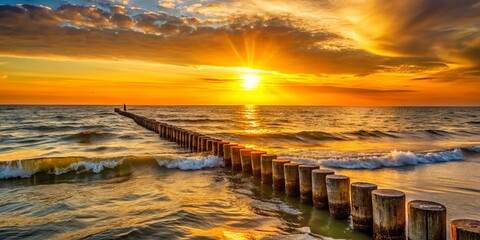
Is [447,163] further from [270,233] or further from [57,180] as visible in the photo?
[57,180]

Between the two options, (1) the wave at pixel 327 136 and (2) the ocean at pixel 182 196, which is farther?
(1) the wave at pixel 327 136

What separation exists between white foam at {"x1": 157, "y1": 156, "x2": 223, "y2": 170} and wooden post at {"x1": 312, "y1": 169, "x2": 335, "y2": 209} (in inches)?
250

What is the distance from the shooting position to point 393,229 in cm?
522

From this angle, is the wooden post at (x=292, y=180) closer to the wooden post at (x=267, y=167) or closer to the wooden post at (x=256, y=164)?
the wooden post at (x=267, y=167)

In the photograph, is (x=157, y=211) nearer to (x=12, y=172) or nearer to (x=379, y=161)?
(x=12, y=172)

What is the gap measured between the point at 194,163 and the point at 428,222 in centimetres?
955

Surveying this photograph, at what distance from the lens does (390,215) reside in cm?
521

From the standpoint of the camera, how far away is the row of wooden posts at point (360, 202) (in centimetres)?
455

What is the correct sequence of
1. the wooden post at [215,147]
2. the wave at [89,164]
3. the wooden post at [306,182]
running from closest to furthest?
the wooden post at [306,182], the wave at [89,164], the wooden post at [215,147]

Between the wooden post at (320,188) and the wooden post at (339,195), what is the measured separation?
0.35m

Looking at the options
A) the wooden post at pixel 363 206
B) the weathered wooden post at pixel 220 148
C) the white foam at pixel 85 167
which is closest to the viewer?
the wooden post at pixel 363 206

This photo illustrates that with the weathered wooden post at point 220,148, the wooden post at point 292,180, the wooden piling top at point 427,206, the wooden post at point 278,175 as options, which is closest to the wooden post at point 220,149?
the weathered wooden post at point 220,148

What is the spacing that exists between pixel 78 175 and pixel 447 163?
14581 mm

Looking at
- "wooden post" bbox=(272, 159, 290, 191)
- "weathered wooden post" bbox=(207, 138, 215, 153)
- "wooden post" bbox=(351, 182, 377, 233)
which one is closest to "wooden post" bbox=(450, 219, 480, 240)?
"wooden post" bbox=(351, 182, 377, 233)
